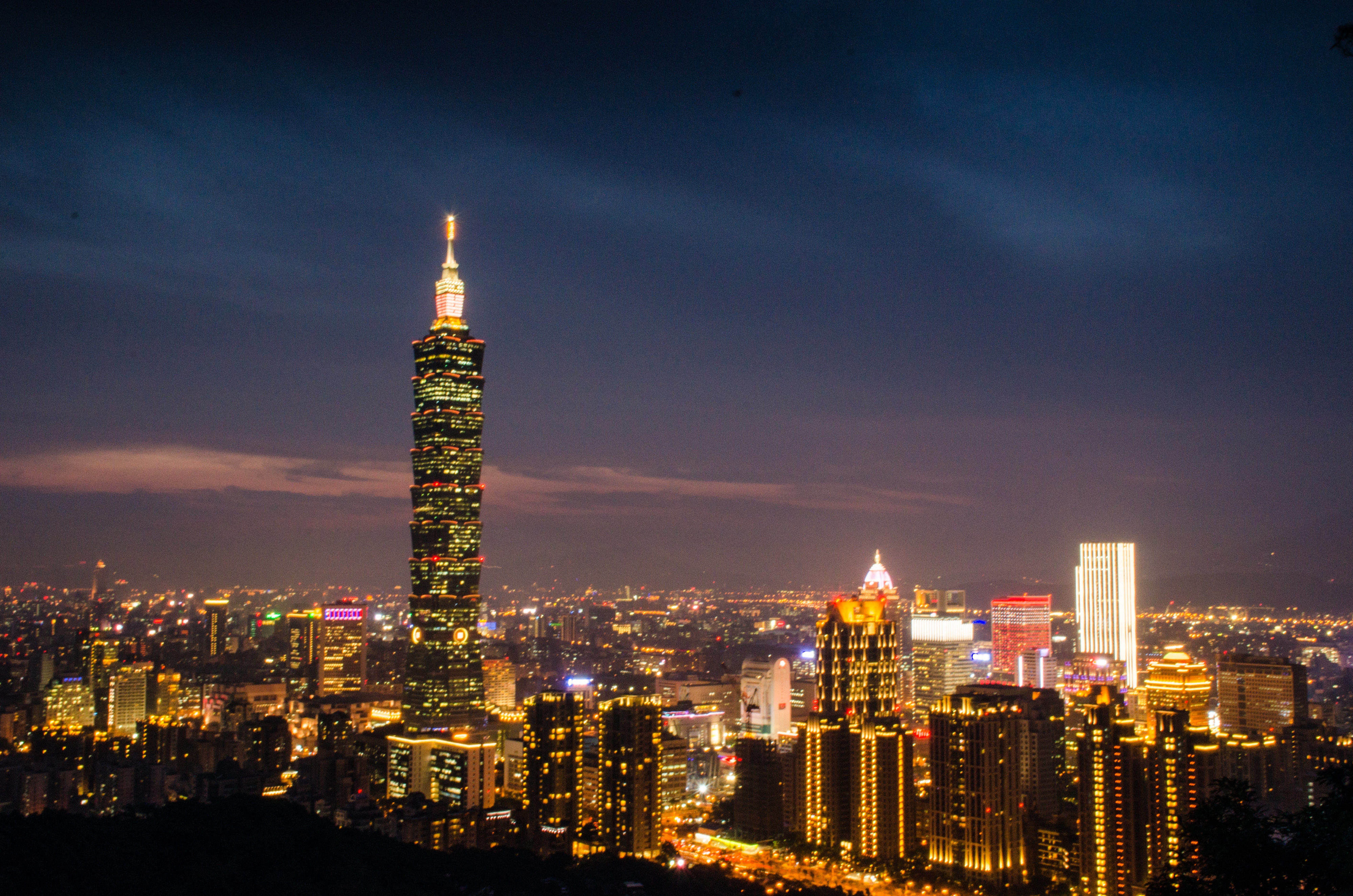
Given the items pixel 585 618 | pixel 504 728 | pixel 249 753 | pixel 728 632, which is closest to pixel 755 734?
pixel 504 728

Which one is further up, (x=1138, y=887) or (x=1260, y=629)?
(x=1260, y=629)

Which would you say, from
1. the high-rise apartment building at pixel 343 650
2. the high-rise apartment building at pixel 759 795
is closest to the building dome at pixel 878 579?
the high-rise apartment building at pixel 759 795

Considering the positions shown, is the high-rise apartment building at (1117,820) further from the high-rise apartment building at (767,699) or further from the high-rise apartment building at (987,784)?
the high-rise apartment building at (767,699)

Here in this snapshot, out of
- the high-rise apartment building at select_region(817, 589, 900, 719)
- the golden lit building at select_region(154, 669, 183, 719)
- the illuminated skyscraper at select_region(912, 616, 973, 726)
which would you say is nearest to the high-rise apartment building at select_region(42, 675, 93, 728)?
the golden lit building at select_region(154, 669, 183, 719)

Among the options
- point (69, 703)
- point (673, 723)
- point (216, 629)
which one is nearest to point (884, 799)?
point (673, 723)

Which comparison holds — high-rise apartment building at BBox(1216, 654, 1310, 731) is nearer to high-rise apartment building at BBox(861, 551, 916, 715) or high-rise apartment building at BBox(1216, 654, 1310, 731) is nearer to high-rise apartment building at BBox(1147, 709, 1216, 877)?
high-rise apartment building at BBox(861, 551, 916, 715)

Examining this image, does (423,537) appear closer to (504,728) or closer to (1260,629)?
(504,728)
